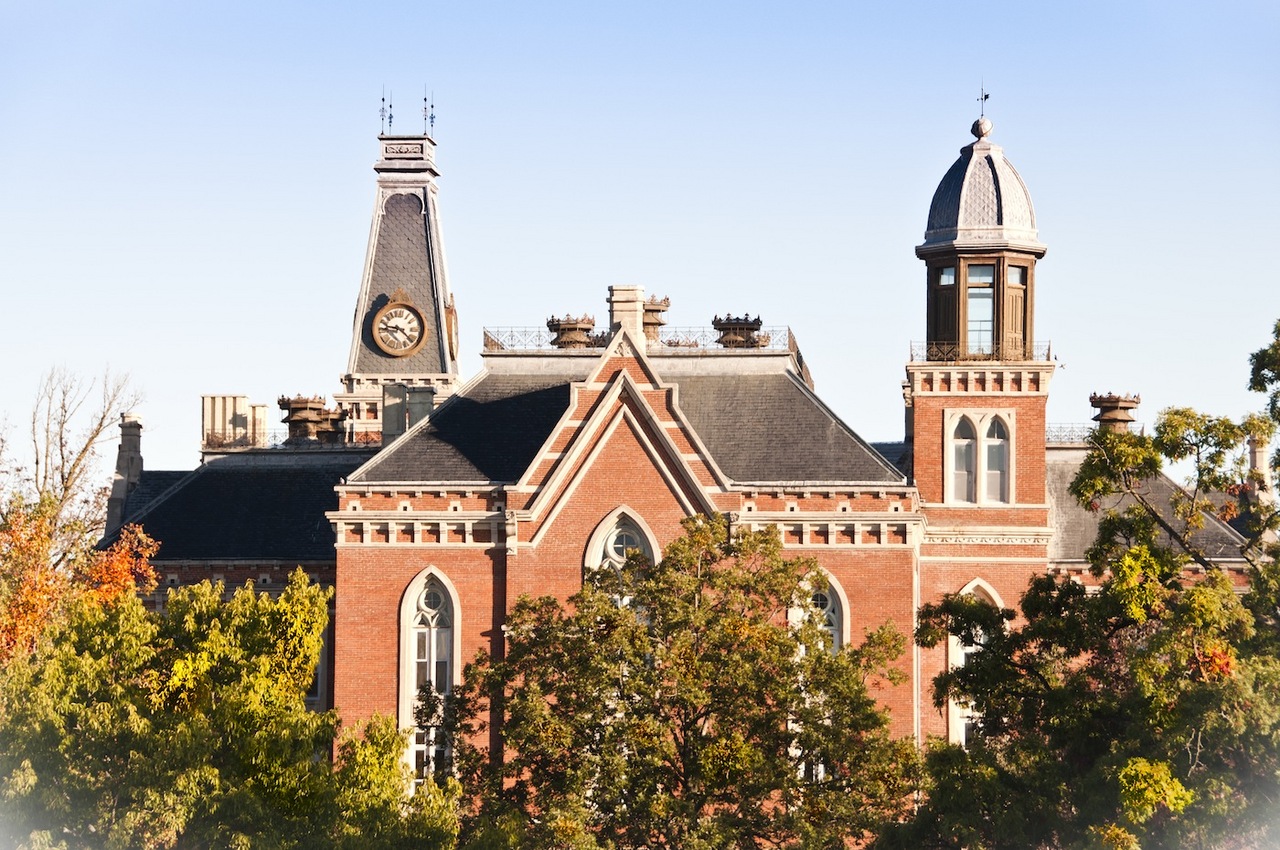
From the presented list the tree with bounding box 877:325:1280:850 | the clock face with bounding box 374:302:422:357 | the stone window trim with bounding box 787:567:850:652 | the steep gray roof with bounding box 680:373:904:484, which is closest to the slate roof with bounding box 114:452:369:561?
the steep gray roof with bounding box 680:373:904:484

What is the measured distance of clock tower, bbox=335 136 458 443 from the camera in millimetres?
89812

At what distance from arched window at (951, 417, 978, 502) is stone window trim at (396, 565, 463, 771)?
14338 millimetres

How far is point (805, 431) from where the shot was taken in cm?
5703

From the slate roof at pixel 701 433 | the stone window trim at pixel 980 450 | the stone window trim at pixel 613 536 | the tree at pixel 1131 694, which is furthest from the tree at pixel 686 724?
the stone window trim at pixel 980 450

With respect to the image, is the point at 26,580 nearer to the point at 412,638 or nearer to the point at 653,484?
the point at 412,638

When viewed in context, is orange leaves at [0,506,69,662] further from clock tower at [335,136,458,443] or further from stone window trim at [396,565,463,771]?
clock tower at [335,136,458,443]

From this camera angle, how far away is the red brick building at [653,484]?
55.3m

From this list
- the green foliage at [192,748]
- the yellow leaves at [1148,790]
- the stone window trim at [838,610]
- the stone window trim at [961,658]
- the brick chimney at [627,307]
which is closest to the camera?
the yellow leaves at [1148,790]

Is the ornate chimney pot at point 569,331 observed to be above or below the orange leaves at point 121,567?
above

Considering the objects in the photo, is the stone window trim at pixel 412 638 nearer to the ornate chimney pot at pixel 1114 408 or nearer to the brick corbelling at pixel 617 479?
the brick corbelling at pixel 617 479

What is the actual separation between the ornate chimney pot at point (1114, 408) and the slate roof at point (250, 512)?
23.1 meters

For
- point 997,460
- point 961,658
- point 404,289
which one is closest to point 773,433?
point 997,460

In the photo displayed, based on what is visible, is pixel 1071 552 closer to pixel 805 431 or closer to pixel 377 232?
pixel 805 431

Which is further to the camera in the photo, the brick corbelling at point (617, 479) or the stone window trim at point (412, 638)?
the stone window trim at point (412, 638)
